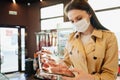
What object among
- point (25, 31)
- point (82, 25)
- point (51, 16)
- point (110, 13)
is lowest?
point (82, 25)

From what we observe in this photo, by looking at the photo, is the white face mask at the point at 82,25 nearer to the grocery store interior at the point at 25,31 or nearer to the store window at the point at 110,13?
the store window at the point at 110,13

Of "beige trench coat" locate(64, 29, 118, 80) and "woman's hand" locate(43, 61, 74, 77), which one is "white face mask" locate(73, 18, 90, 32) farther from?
"woman's hand" locate(43, 61, 74, 77)

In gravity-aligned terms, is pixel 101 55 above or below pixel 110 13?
below

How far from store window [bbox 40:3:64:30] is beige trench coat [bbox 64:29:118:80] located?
263 inches

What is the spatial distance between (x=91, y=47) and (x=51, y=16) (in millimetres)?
7273

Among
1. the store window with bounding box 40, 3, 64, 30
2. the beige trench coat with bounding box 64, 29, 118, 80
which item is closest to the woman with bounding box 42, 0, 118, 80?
the beige trench coat with bounding box 64, 29, 118, 80

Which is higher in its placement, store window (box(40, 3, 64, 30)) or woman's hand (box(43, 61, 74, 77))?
store window (box(40, 3, 64, 30))

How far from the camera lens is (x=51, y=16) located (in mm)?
8289

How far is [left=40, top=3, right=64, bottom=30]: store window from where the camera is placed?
7.86 metres

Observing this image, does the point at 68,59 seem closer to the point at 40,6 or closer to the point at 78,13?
the point at 78,13

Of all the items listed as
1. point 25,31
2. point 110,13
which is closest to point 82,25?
point 110,13

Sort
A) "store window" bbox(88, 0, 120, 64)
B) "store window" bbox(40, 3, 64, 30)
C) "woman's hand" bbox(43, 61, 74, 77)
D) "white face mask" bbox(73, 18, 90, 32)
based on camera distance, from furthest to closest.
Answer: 1. "store window" bbox(40, 3, 64, 30)
2. "store window" bbox(88, 0, 120, 64)
3. "white face mask" bbox(73, 18, 90, 32)
4. "woman's hand" bbox(43, 61, 74, 77)

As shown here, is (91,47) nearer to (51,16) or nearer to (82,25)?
(82,25)

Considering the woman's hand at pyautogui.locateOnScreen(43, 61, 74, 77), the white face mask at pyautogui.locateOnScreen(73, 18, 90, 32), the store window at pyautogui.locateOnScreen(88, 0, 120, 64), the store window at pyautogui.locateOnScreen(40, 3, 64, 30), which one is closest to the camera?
the woman's hand at pyautogui.locateOnScreen(43, 61, 74, 77)
